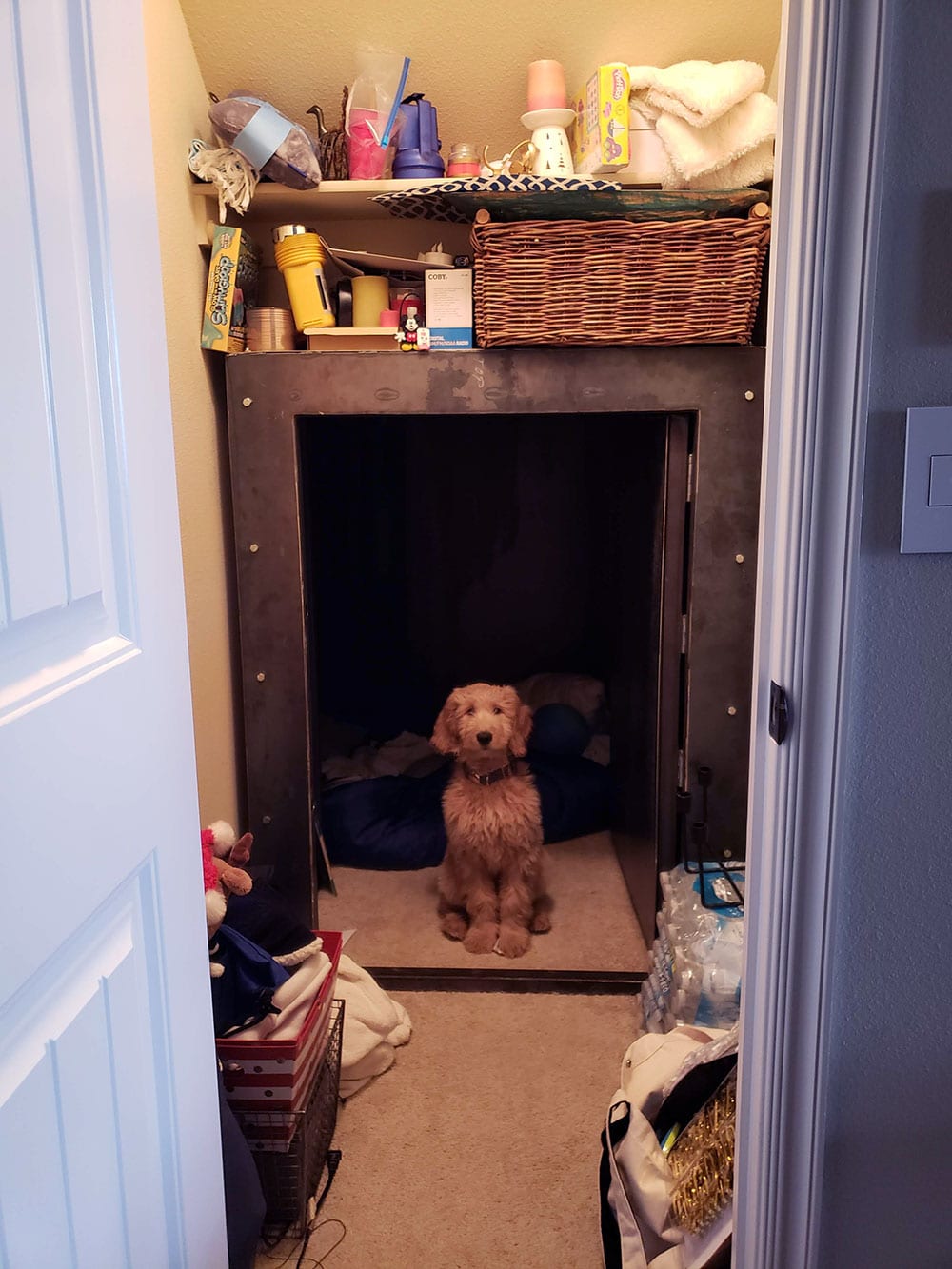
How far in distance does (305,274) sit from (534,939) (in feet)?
5.47

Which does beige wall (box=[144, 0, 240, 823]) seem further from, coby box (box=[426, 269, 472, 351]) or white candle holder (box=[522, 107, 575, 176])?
white candle holder (box=[522, 107, 575, 176])

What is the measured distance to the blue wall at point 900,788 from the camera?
79cm

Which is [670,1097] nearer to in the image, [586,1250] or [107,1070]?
[586,1250]

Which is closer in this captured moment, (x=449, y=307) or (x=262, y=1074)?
(x=262, y=1074)

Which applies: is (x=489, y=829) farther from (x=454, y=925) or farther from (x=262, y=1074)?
(x=262, y=1074)

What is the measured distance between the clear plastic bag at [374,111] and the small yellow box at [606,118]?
39cm

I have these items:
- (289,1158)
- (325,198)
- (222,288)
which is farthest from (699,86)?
(289,1158)

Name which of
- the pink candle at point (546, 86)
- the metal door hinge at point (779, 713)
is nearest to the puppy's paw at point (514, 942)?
the metal door hinge at point (779, 713)

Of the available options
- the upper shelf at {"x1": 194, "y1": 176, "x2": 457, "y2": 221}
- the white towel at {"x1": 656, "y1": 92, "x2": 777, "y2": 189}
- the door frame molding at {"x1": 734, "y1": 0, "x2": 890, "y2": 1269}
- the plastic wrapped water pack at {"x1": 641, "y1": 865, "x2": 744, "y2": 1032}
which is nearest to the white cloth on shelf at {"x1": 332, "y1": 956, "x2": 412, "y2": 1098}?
the plastic wrapped water pack at {"x1": 641, "y1": 865, "x2": 744, "y2": 1032}

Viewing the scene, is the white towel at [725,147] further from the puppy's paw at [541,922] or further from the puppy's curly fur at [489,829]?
the puppy's paw at [541,922]

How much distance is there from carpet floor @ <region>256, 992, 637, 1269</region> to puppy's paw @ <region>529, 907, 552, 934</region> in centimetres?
23

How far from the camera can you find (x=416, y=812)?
2789mm

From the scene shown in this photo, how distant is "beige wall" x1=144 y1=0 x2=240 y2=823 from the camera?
1753 millimetres

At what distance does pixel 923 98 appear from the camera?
77 centimetres
